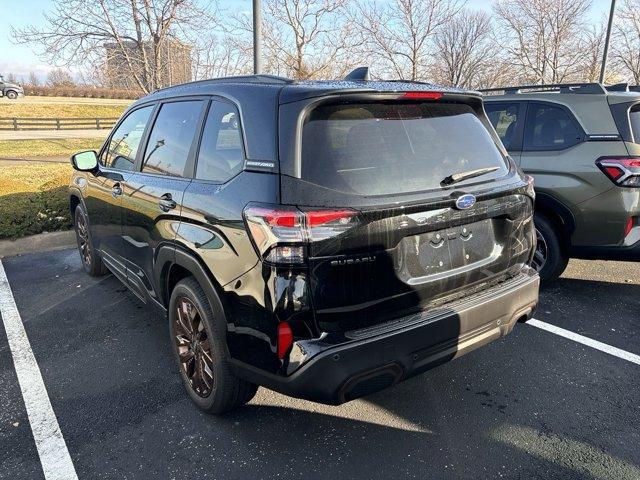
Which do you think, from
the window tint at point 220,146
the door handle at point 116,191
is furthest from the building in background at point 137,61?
the window tint at point 220,146

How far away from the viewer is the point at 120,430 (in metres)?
2.71

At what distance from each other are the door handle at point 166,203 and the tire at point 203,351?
0.44 m

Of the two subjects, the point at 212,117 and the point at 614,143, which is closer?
the point at 212,117

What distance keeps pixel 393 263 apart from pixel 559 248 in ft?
9.71

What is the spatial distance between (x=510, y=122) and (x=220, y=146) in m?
3.49

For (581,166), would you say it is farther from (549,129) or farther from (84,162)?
(84,162)

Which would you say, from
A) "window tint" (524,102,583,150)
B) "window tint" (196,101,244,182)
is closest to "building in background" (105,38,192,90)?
"window tint" (524,102,583,150)

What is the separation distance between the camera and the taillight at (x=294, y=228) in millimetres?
2039

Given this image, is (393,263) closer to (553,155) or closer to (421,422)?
(421,422)

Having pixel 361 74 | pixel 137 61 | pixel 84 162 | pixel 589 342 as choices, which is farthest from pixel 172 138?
pixel 137 61

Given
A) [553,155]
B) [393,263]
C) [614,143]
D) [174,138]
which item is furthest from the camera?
[553,155]

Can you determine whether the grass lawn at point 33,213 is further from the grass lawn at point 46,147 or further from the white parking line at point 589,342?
the grass lawn at point 46,147

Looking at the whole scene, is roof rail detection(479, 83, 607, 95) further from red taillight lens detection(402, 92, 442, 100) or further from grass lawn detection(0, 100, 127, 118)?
grass lawn detection(0, 100, 127, 118)

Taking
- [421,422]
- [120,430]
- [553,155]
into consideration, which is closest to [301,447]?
[421,422]
